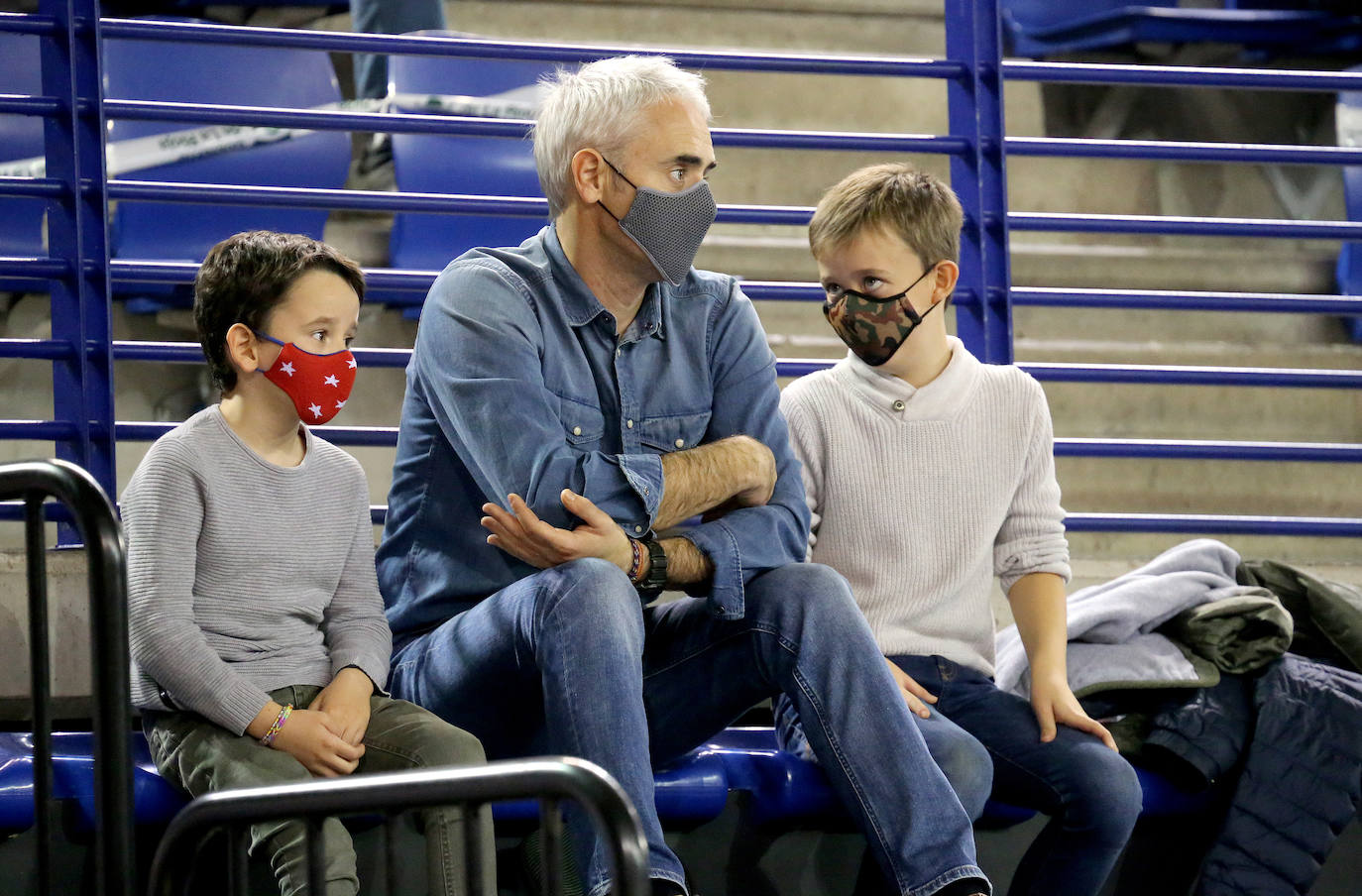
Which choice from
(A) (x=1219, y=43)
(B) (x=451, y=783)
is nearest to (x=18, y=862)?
(B) (x=451, y=783)

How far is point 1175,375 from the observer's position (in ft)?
11.6

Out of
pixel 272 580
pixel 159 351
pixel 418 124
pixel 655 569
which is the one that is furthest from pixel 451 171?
pixel 655 569

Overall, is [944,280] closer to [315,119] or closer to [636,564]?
[636,564]

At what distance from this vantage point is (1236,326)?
4363mm

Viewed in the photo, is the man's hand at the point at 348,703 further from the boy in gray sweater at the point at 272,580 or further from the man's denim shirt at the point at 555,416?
the man's denim shirt at the point at 555,416

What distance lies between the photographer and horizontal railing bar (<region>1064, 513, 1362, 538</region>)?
135 inches

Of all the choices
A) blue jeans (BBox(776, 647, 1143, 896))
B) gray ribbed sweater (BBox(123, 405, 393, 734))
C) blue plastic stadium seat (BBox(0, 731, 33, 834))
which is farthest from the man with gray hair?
Answer: blue plastic stadium seat (BBox(0, 731, 33, 834))

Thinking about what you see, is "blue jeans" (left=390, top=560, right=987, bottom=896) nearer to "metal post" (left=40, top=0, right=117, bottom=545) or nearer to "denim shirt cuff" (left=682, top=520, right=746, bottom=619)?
"denim shirt cuff" (left=682, top=520, right=746, bottom=619)

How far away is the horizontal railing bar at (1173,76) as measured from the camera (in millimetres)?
3477

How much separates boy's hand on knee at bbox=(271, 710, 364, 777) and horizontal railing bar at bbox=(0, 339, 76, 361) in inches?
46.9

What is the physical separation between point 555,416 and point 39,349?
124 centimetres

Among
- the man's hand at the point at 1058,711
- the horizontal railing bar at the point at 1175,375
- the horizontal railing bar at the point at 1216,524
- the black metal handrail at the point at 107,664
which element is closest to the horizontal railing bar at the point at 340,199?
the horizontal railing bar at the point at 1175,375

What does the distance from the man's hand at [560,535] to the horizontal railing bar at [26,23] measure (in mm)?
1626

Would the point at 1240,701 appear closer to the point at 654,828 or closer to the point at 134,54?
the point at 654,828
